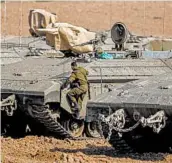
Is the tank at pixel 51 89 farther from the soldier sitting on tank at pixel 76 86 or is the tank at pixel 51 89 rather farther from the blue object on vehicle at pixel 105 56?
the blue object on vehicle at pixel 105 56

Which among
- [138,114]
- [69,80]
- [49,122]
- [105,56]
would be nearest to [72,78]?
[69,80]

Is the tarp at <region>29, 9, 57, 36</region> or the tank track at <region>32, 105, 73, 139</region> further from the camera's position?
the tarp at <region>29, 9, 57, 36</region>

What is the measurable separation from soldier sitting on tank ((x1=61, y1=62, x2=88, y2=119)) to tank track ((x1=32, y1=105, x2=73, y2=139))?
473 mm

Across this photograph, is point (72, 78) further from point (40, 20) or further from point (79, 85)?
point (40, 20)

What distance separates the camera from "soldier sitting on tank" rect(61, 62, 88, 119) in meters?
14.0

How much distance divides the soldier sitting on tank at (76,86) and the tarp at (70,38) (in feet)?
7.13

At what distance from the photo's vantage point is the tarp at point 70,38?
53.8ft

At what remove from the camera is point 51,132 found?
47.9 ft

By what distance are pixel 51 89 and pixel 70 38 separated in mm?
3074

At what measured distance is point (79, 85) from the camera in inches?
558

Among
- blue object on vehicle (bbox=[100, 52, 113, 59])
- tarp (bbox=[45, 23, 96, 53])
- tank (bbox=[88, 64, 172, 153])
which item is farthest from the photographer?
tarp (bbox=[45, 23, 96, 53])

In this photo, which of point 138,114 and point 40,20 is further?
point 40,20

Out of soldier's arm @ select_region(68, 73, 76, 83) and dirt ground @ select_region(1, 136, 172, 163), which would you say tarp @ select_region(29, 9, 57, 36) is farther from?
dirt ground @ select_region(1, 136, 172, 163)

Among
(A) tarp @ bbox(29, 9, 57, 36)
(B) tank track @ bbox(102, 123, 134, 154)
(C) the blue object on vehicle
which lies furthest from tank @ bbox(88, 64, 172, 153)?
(A) tarp @ bbox(29, 9, 57, 36)
